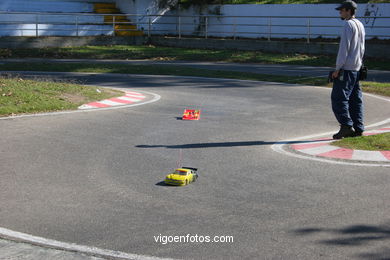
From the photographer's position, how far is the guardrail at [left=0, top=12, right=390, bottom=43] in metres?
30.4

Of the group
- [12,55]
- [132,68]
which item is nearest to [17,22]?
[12,55]

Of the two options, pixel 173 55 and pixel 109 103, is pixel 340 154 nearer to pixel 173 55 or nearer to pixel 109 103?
pixel 109 103

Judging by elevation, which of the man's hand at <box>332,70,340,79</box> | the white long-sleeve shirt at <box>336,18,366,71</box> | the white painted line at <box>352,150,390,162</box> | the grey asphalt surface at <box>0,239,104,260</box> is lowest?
the grey asphalt surface at <box>0,239,104,260</box>


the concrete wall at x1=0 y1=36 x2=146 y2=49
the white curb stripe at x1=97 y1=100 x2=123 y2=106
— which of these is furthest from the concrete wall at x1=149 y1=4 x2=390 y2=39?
the white curb stripe at x1=97 y1=100 x2=123 y2=106

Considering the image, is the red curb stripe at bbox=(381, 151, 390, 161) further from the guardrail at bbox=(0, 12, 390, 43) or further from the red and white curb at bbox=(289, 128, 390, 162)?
the guardrail at bbox=(0, 12, 390, 43)

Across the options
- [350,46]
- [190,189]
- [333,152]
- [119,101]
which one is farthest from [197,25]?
[190,189]

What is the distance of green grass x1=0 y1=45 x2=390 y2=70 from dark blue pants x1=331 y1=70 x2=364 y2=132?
16.6 meters

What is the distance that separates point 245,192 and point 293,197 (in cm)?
52

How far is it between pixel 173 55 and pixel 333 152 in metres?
21.6

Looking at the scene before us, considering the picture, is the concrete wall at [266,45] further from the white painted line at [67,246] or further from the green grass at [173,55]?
the white painted line at [67,246]

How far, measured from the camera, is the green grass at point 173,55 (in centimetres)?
2727

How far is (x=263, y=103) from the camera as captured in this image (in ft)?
46.3

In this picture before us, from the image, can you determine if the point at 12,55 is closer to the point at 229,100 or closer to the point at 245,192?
the point at 229,100

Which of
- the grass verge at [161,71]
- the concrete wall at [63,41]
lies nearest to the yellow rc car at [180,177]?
the grass verge at [161,71]
